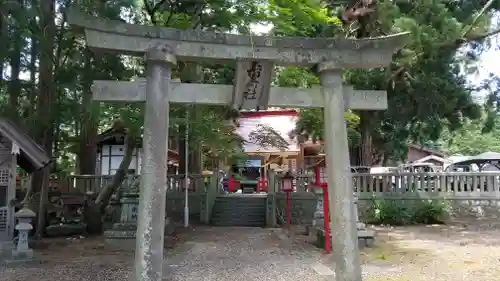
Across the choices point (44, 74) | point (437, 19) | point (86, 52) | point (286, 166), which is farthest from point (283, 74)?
point (286, 166)

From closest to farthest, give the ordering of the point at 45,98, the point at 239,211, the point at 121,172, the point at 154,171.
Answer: the point at 154,171 → the point at 45,98 → the point at 121,172 → the point at 239,211

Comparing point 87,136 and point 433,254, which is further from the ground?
point 87,136

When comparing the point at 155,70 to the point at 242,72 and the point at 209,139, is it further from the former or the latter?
the point at 209,139

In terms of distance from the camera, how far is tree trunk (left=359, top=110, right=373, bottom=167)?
17.9 m

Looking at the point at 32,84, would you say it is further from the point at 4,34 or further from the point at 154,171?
the point at 154,171

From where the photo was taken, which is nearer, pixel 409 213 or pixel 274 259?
pixel 274 259

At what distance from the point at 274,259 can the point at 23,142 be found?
632 centimetres

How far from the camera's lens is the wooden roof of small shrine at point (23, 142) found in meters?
10.6

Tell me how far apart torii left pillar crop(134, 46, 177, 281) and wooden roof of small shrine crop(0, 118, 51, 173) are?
569 centimetres

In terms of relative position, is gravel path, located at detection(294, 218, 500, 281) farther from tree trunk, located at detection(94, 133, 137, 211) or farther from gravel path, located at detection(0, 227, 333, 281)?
tree trunk, located at detection(94, 133, 137, 211)

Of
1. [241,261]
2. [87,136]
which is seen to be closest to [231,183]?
[87,136]

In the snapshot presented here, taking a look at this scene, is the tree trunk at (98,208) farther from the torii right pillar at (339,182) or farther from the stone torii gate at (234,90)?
the torii right pillar at (339,182)

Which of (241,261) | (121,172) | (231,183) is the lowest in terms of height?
(241,261)

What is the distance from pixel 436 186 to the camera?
1658 cm
